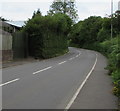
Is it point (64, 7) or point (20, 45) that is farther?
point (64, 7)

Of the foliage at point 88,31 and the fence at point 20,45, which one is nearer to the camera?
the fence at point 20,45

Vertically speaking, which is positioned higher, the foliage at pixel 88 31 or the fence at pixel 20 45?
the foliage at pixel 88 31

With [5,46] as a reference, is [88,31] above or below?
above

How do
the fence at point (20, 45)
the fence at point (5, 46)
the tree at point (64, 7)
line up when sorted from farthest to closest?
1. the tree at point (64, 7)
2. the fence at point (20, 45)
3. the fence at point (5, 46)

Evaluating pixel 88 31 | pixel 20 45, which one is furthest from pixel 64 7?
pixel 20 45

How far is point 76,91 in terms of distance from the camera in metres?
11.5

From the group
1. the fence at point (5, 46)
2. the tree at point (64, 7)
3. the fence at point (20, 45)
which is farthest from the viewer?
the tree at point (64, 7)

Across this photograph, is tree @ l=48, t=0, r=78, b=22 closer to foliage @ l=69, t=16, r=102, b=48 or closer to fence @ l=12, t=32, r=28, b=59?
foliage @ l=69, t=16, r=102, b=48

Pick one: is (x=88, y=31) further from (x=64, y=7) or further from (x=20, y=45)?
(x=20, y=45)

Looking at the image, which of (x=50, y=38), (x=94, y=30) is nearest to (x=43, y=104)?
(x=50, y=38)

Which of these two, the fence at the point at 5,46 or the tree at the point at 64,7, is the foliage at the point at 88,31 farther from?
the fence at the point at 5,46

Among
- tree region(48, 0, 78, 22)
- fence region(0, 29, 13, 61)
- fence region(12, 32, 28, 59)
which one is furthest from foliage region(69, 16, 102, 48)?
fence region(0, 29, 13, 61)

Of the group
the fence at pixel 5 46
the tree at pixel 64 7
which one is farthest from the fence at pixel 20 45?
the tree at pixel 64 7

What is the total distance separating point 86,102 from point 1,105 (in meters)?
2.54
